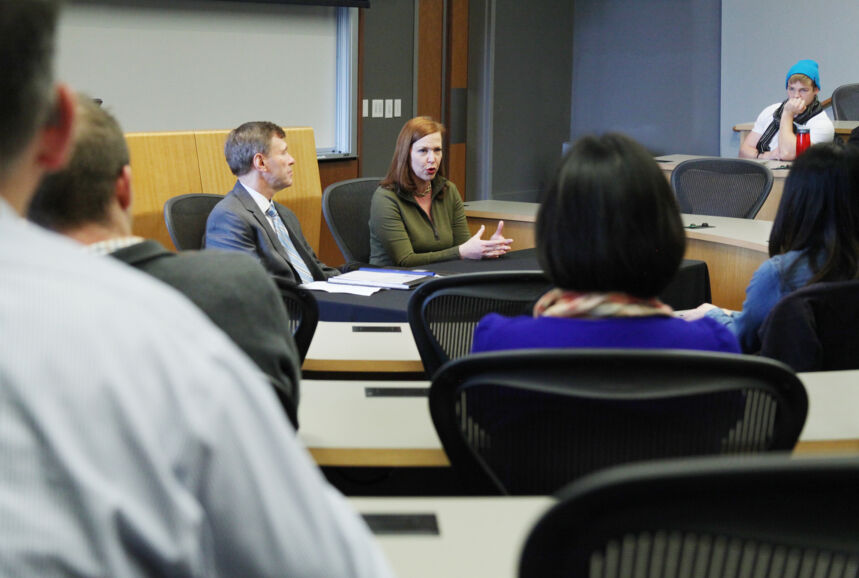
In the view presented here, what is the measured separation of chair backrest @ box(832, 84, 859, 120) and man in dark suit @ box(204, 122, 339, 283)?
5.71m

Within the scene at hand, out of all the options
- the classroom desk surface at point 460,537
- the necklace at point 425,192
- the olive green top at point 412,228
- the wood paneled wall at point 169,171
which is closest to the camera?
the classroom desk surface at point 460,537

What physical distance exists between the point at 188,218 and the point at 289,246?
0.43 meters

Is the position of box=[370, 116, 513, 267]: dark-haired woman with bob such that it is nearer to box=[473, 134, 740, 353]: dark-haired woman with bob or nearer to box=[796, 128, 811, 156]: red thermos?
box=[473, 134, 740, 353]: dark-haired woman with bob

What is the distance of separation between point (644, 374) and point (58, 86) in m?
0.86

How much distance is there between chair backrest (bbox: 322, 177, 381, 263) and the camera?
455cm

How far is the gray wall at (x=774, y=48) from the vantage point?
8.41 m

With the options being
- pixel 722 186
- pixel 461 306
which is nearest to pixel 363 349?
pixel 461 306

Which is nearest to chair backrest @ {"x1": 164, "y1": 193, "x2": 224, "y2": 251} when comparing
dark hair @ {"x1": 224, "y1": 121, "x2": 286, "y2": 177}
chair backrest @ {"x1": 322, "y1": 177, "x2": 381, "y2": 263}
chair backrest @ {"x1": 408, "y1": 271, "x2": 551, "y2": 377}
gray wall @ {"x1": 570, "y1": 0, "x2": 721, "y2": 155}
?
dark hair @ {"x1": 224, "y1": 121, "x2": 286, "y2": 177}

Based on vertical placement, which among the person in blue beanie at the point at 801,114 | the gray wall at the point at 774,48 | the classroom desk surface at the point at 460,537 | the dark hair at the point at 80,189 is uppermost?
the gray wall at the point at 774,48

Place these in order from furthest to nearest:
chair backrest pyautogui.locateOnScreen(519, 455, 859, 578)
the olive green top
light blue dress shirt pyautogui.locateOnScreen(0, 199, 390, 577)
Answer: the olive green top < chair backrest pyautogui.locateOnScreen(519, 455, 859, 578) < light blue dress shirt pyautogui.locateOnScreen(0, 199, 390, 577)

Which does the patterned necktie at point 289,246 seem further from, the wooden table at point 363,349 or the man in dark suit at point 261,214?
the wooden table at point 363,349

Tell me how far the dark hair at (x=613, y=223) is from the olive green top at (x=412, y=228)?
8.69ft

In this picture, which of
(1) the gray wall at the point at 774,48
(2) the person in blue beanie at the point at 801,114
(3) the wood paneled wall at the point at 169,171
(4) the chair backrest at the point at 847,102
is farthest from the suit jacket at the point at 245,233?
(1) the gray wall at the point at 774,48

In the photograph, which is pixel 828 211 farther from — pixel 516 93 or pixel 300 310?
pixel 516 93
